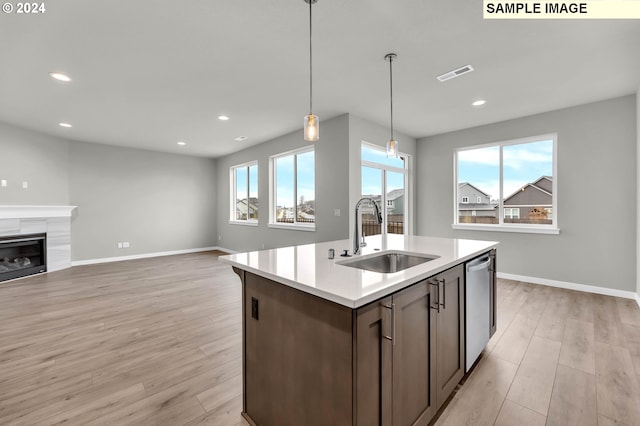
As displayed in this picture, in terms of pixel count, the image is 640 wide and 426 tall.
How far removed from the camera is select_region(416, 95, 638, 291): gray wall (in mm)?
3680

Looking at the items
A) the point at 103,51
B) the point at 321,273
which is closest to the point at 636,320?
the point at 321,273

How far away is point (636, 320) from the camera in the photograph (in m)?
2.95

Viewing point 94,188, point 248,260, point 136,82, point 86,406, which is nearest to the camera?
point 248,260

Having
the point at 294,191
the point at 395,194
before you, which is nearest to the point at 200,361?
the point at 294,191

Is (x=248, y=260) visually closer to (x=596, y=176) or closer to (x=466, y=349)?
(x=466, y=349)

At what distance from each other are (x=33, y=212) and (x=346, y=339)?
21.3ft

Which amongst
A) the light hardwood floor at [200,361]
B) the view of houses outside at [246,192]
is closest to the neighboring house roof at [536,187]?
the light hardwood floor at [200,361]

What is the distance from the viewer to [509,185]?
15.4 feet

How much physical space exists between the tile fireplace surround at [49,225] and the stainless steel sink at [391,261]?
5.97 metres

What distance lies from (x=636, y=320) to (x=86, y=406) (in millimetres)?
4932

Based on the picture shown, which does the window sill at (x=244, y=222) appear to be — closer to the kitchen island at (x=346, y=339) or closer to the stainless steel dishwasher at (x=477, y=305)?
the kitchen island at (x=346, y=339)

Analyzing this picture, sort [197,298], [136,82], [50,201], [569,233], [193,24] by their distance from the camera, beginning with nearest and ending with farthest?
[193,24] → [136,82] → [197,298] → [569,233] → [50,201]

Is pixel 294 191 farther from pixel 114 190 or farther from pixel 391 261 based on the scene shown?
pixel 114 190

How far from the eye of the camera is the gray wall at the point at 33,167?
15.9ft
